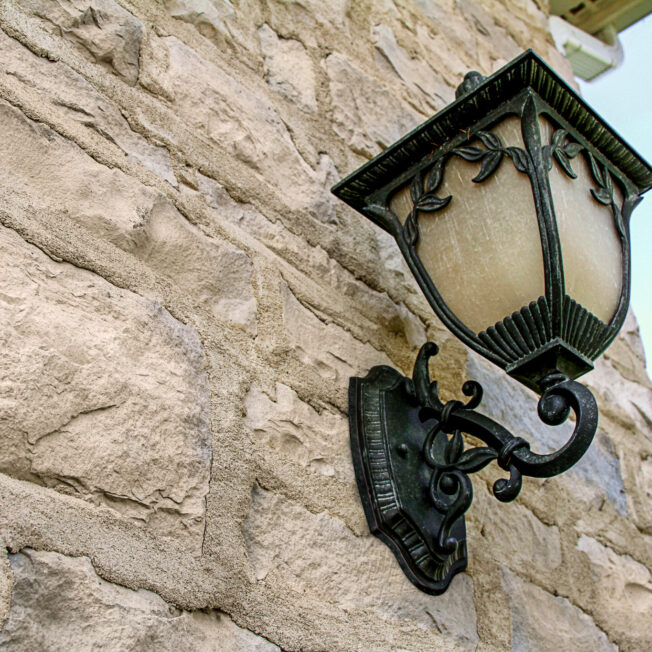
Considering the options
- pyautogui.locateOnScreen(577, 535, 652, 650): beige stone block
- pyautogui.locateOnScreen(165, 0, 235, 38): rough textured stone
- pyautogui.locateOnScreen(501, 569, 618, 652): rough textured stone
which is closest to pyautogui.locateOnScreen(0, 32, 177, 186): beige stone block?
pyautogui.locateOnScreen(165, 0, 235, 38): rough textured stone

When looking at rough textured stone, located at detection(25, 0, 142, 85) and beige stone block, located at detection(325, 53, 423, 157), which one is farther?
beige stone block, located at detection(325, 53, 423, 157)

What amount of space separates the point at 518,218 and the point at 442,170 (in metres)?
0.16

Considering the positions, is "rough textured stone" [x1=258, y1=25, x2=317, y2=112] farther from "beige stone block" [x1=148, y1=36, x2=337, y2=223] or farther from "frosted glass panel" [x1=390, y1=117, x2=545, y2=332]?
"frosted glass panel" [x1=390, y1=117, x2=545, y2=332]

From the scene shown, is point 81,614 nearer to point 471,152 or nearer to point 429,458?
point 429,458

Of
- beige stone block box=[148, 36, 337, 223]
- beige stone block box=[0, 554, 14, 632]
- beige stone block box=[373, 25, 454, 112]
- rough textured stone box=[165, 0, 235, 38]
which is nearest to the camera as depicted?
beige stone block box=[0, 554, 14, 632]

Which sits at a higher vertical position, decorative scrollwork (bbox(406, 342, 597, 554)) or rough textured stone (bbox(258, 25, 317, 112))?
rough textured stone (bbox(258, 25, 317, 112))

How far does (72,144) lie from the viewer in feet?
3.55

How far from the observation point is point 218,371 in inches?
42.2

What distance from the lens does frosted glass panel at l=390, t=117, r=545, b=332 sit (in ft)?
3.77

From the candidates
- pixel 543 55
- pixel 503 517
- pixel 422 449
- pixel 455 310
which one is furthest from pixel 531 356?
pixel 543 55

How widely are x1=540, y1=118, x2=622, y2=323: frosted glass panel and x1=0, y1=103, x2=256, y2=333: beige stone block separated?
0.45 meters

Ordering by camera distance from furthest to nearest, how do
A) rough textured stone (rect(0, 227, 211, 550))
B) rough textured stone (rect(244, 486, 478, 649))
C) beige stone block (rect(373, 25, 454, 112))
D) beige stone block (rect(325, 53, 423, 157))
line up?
beige stone block (rect(373, 25, 454, 112)), beige stone block (rect(325, 53, 423, 157)), rough textured stone (rect(244, 486, 478, 649)), rough textured stone (rect(0, 227, 211, 550))

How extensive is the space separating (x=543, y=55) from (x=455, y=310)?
1.70 meters

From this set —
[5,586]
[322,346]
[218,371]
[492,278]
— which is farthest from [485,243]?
[5,586]
